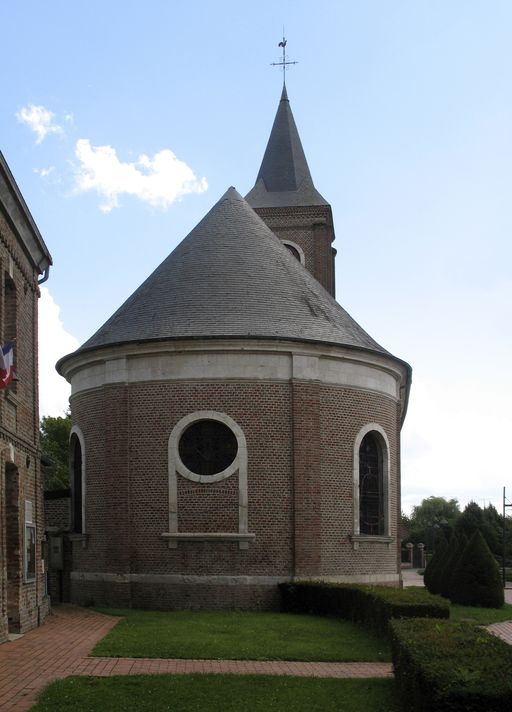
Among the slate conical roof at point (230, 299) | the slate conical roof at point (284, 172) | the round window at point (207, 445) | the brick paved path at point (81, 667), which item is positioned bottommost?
the brick paved path at point (81, 667)

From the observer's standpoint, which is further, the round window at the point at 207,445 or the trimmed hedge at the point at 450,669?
the round window at the point at 207,445

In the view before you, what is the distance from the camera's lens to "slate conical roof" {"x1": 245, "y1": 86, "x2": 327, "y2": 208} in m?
41.6

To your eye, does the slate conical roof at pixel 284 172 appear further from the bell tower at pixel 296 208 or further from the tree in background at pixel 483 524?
the tree in background at pixel 483 524

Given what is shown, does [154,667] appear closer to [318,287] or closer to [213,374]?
[213,374]

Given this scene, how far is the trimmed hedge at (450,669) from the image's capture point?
7789mm

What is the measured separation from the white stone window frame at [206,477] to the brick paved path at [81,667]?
7323mm

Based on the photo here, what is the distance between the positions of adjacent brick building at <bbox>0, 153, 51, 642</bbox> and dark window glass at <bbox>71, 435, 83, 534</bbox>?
6.24 m

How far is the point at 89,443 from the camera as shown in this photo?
2480 centimetres

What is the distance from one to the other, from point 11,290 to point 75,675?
7.92 metres

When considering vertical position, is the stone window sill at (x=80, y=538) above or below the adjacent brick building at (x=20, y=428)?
below

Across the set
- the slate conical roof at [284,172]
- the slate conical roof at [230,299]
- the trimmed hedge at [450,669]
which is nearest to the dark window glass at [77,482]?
the slate conical roof at [230,299]

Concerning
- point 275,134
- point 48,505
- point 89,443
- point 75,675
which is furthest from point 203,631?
point 275,134

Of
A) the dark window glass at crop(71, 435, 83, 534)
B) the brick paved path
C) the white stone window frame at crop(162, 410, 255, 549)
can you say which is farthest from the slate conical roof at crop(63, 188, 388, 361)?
the brick paved path

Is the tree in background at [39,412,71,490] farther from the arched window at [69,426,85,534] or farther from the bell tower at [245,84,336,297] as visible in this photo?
the arched window at [69,426,85,534]
